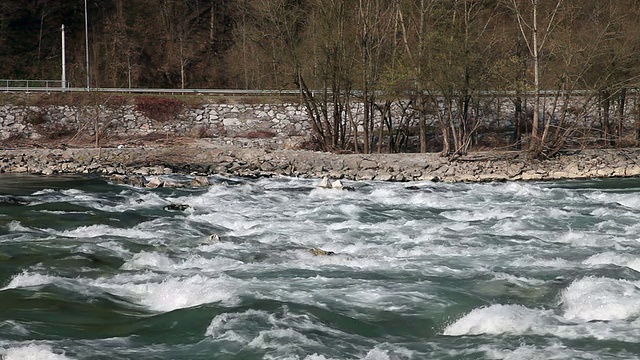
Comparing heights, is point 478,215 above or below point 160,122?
below

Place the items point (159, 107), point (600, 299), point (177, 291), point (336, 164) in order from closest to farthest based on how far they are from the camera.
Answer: point (600, 299) < point (177, 291) < point (336, 164) < point (159, 107)

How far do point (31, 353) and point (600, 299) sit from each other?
7.10 m

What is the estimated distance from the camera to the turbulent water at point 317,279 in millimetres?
9008

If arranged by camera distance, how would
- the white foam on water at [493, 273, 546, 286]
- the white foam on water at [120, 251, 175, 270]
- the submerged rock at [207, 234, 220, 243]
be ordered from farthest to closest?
the submerged rock at [207, 234, 220, 243] → the white foam on water at [120, 251, 175, 270] → the white foam on water at [493, 273, 546, 286]

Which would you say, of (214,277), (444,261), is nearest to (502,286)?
(444,261)

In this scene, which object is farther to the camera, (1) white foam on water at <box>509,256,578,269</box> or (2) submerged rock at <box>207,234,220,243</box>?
(2) submerged rock at <box>207,234,220,243</box>

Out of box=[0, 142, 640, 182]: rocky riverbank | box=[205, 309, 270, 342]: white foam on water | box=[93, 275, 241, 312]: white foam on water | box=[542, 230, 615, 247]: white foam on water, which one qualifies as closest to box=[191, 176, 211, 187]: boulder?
box=[0, 142, 640, 182]: rocky riverbank

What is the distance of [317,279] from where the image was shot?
467 inches

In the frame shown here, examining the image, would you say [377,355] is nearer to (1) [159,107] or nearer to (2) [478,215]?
(2) [478,215]

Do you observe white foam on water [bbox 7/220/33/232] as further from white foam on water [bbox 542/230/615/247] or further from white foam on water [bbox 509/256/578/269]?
white foam on water [bbox 542/230/615/247]

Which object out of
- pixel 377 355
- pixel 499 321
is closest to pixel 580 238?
pixel 499 321

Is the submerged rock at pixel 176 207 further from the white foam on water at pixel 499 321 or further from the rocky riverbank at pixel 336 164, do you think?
the white foam on water at pixel 499 321

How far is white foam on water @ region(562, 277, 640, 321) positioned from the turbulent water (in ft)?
0.10

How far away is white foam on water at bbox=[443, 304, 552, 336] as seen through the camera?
9.51m
